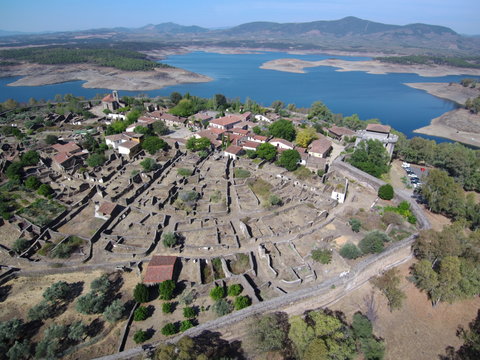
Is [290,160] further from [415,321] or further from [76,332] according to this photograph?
[76,332]

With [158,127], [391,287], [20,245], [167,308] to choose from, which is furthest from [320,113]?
[20,245]

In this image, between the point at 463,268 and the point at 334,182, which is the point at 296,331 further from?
the point at 334,182

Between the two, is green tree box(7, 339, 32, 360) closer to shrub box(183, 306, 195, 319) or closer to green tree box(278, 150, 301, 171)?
shrub box(183, 306, 195, 319)

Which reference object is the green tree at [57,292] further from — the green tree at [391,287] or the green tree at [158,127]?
the green tree at [158,127]

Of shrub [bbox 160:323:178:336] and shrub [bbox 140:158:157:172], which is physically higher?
shrub [bbox 140:158:157:172]

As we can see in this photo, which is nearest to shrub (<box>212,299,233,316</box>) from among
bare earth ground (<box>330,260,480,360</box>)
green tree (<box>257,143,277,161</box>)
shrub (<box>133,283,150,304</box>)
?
shrub (<box>133,283,150,304</box>)
